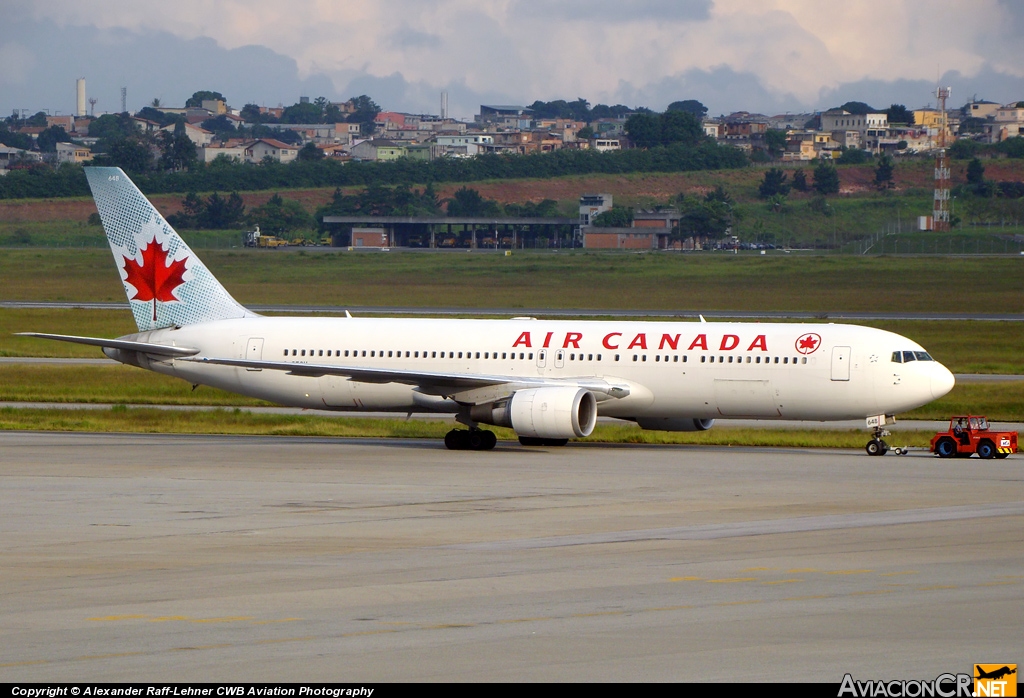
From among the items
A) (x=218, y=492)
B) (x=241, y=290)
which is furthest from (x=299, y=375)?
(x=241, y=290)

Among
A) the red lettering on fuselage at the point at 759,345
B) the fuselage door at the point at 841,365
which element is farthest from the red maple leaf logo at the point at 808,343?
the red lettering on fuselage at the point at 759,345

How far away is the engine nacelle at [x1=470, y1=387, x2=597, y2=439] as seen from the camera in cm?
3781

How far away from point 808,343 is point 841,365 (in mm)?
1131

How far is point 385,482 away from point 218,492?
13.1 ft

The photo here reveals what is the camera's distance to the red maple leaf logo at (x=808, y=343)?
128 ft

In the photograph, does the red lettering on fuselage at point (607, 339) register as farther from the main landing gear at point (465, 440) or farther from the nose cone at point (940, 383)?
the nose cone at point (940, 383)

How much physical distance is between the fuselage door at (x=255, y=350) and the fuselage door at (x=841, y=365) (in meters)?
17.3

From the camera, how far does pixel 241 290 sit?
115000mm

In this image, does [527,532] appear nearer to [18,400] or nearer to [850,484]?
[850,484]

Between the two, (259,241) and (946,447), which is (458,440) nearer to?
(946,447)

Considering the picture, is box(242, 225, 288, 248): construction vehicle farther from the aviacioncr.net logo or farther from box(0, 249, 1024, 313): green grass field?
the aviacioncr.net logo

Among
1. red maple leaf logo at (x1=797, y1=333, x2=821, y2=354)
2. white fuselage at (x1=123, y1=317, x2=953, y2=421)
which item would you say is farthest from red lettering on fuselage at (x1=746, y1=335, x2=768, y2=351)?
red maple leaf logo at (x1=797, y1=333, x2=821, y2=354)

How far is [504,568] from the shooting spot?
2141 cm

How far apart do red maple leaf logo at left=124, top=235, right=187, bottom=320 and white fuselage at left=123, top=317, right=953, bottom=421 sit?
1.31m
